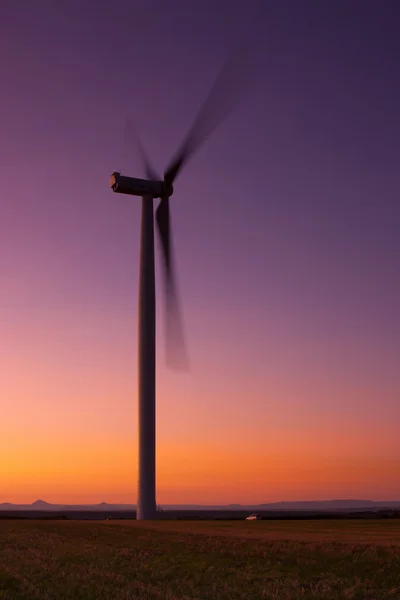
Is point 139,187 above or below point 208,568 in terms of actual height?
above

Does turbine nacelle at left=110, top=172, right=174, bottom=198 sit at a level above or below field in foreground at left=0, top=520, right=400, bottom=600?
above

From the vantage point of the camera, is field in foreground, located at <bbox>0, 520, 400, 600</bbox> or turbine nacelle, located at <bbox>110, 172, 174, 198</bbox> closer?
field in foreground, located at <bbox>0, 520, 400, 600</bbox>

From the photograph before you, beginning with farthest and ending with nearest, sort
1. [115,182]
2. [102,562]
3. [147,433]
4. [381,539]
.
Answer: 1. [115,182]
2. [147,433]
3. [381,539]
4. [102,562]

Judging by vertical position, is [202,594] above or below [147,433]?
below

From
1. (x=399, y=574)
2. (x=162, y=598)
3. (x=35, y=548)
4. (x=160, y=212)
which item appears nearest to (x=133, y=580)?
(x=162, y=598)

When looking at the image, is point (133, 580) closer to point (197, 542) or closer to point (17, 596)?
point (17, 596)
